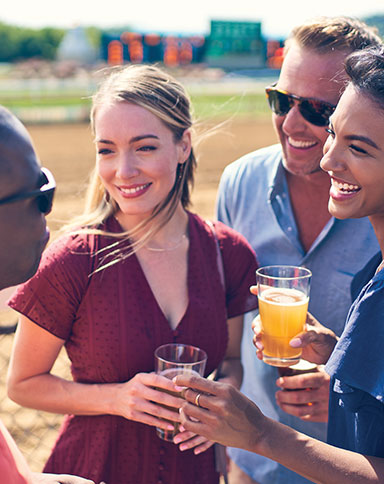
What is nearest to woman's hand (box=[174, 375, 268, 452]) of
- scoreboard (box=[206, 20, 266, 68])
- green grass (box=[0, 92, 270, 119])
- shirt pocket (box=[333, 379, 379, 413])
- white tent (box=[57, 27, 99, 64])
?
shirt pocket (box=[333, 379, 379, 413])

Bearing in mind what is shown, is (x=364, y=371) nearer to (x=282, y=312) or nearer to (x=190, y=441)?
(x=282, y=312)

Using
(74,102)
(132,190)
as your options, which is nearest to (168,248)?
(132,190)

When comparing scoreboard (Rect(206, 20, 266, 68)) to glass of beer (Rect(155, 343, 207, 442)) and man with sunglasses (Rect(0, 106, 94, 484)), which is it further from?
Answer: man with sunglasses (Rect(0, 106, 94, 484))

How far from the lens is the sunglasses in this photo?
2828 millimetres

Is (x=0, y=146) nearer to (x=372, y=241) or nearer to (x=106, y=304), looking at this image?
(x=106, y=304)

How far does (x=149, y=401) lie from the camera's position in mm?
2268

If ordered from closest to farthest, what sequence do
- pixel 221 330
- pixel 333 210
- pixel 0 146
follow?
pixel 0 146 → pixel 333 210 → pixel 221 330

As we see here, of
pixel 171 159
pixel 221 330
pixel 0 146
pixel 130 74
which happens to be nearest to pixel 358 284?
pixel 221 330

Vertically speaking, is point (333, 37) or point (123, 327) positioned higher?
point (333, 37)

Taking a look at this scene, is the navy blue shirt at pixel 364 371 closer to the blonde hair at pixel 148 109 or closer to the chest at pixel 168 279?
the chest at pixel 168 279

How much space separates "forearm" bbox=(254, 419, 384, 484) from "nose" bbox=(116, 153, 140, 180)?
1174 millimetres

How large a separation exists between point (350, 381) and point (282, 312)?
517mm

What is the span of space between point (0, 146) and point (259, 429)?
1.19 metres

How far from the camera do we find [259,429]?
6.27 ft
